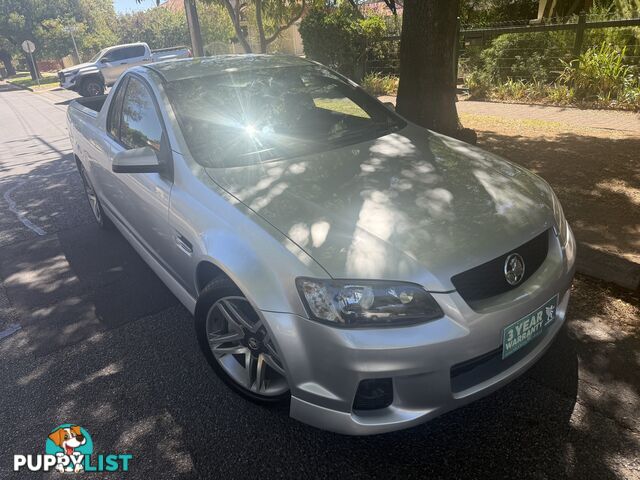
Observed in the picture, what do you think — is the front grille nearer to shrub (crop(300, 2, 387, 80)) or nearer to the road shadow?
the road shadow

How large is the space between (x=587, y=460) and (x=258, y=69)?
313 cm

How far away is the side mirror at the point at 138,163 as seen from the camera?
9.19 feet

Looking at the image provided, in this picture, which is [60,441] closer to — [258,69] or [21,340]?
[21,340]

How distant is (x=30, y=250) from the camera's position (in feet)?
15.8

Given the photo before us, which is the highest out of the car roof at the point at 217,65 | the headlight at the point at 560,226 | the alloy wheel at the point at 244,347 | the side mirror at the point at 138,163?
the car roof at the point at 217,65

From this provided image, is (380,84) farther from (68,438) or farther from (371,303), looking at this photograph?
(68,438)

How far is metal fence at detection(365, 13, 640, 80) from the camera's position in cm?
970

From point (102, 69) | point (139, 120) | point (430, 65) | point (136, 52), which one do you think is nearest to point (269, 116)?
point (139, 120)

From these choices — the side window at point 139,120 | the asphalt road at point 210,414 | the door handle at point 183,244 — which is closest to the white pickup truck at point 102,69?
the side window at point 139,120

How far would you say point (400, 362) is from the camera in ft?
6.12

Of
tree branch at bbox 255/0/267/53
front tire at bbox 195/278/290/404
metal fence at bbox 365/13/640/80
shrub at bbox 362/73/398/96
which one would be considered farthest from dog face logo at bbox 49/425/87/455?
tree branch at bbox 255/0/267/53

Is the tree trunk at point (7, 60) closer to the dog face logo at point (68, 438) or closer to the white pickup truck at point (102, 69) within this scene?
the white pickup truck at point (102, 69)

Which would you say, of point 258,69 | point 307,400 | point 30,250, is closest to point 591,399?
point 307,400

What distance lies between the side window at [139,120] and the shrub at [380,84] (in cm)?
1009
